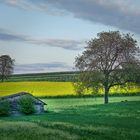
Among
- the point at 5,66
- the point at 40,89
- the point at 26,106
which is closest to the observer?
the point at 26,106

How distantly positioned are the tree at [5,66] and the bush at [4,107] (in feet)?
329

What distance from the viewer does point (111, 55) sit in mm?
77625

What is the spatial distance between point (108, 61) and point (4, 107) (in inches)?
1156

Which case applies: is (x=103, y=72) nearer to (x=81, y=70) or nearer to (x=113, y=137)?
(x=81, y=70)

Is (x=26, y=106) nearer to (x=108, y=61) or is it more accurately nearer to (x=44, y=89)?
(x=108, y=61)

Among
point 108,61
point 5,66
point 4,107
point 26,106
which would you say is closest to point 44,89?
point 108,61

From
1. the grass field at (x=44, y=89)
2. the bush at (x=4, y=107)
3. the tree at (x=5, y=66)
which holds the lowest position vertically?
the bush at (x=4, y=107)

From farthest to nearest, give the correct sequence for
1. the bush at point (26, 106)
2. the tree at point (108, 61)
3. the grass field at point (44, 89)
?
the grass field at point (44, 89), the tree at point (108, 61), the bush at point (26, 106)

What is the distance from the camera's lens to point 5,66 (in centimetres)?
15488

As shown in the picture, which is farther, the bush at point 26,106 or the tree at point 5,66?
the tree at point 5,66

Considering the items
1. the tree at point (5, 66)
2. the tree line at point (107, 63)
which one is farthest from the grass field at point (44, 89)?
the tree at point (5, 66)

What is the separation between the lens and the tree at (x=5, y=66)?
153 metres

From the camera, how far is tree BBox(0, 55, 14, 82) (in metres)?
153

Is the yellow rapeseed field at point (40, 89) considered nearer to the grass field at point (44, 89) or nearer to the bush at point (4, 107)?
the grass field at point (44, 89)
